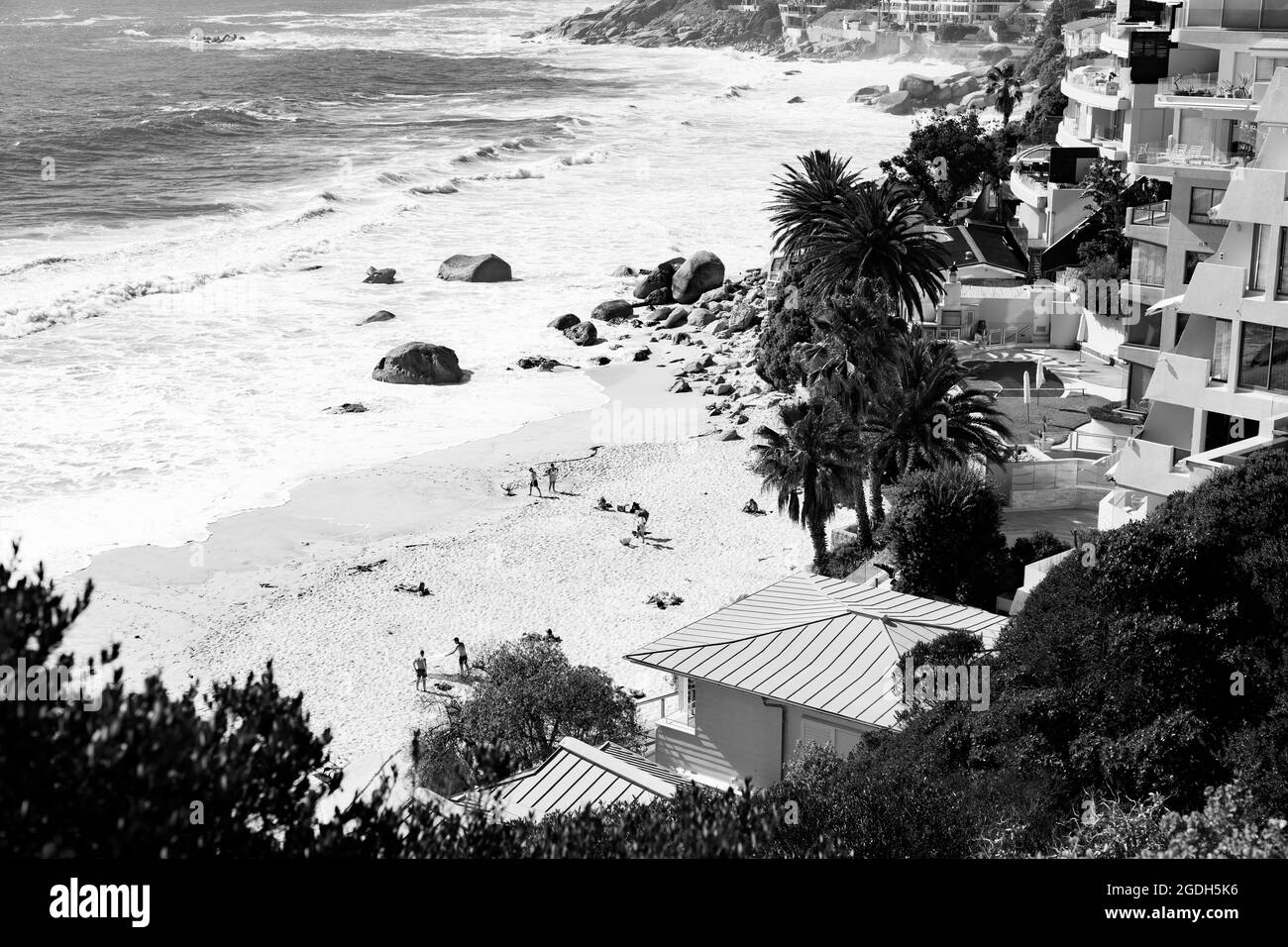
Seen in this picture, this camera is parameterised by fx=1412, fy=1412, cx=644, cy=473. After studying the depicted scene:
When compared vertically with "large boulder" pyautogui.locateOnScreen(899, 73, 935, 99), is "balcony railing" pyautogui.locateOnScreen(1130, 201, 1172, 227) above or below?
below

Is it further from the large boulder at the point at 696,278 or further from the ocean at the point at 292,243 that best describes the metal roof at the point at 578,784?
the large boulder at the point at 696,278

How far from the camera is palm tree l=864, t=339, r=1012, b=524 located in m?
30.9

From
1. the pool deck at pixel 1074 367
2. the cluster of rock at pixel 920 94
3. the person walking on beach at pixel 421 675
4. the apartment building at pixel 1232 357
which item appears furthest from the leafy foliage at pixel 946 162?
the cluster of rock at pixel 920 94

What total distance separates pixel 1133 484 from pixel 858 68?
167 m

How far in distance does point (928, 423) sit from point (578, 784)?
15130mm

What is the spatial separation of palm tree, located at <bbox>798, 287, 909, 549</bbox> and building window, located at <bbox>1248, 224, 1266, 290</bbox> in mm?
10160

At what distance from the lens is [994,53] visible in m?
180

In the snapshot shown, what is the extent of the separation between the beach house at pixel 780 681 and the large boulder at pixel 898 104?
12026cm

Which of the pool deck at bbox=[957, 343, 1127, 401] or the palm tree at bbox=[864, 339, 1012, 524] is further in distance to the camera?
the pool deck at bbox=[957, 343, 1127, 401]

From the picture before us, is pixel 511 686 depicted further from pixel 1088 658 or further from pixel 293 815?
pixel 293 815

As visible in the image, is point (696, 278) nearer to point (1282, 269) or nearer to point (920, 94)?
point (1282, 269)

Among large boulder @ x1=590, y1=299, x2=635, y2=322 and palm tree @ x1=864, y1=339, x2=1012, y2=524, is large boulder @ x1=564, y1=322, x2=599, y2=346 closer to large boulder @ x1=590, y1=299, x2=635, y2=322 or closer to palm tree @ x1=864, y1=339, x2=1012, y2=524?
large boulder @ x1=590, y1=299, x2=635, y2=322

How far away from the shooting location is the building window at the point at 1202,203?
93.0ft
